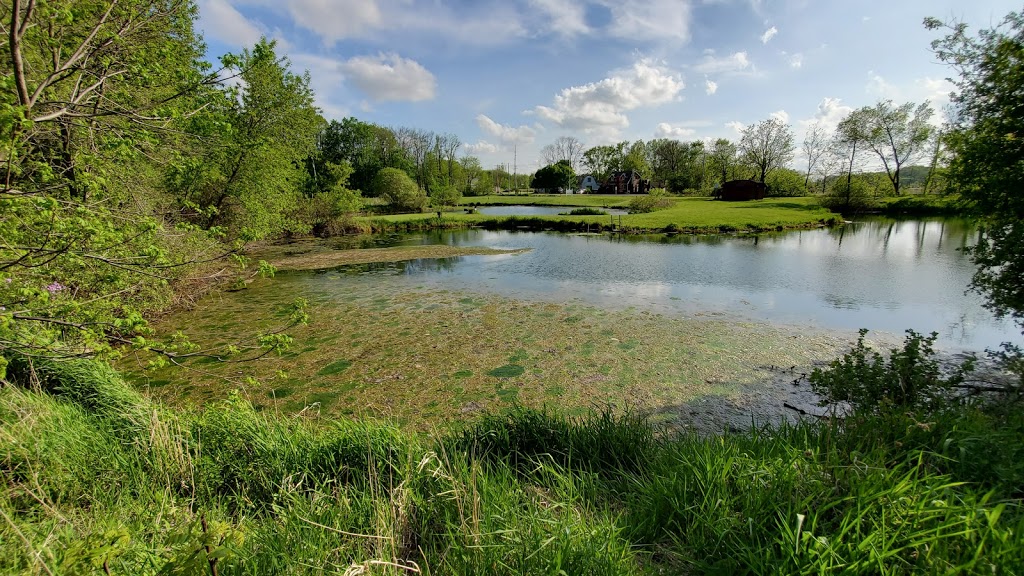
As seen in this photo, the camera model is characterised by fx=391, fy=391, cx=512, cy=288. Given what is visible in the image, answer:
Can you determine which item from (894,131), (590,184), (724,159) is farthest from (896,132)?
(590,184)

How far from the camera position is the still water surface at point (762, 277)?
1065cm

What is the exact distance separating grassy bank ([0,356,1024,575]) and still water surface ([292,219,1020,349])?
19.9 ft

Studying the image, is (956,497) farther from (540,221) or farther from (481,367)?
(540,221)

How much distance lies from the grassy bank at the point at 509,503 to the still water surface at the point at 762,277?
6.06m

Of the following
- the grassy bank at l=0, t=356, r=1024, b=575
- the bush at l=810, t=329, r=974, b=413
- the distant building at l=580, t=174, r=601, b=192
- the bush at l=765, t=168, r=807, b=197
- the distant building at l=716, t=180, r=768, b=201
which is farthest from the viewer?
the distant building at l=580, t=174, r=601, b=192

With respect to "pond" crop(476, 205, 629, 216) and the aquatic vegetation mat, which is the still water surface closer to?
Answer: the aquatic vegetation mat

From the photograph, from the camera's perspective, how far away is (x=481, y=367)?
7.73 m

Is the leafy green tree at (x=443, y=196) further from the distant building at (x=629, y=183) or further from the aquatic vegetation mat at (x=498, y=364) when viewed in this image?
the aquatic vegetation mat at (x=498, y=364)

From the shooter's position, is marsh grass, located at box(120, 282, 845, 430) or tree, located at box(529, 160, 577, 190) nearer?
marsh grass, located at box(120, 282, 845, 430)

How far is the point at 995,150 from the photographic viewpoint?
5.23m

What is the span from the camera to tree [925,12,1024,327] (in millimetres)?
5059

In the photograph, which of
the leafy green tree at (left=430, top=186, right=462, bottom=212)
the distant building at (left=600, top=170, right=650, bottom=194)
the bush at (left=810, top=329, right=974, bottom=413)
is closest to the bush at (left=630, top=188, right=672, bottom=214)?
the leafy green tree at (left=430, top=186, right=462, bottom=212)

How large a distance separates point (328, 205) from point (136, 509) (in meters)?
31.6

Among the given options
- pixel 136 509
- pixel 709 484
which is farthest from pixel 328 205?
pixel 709 484
